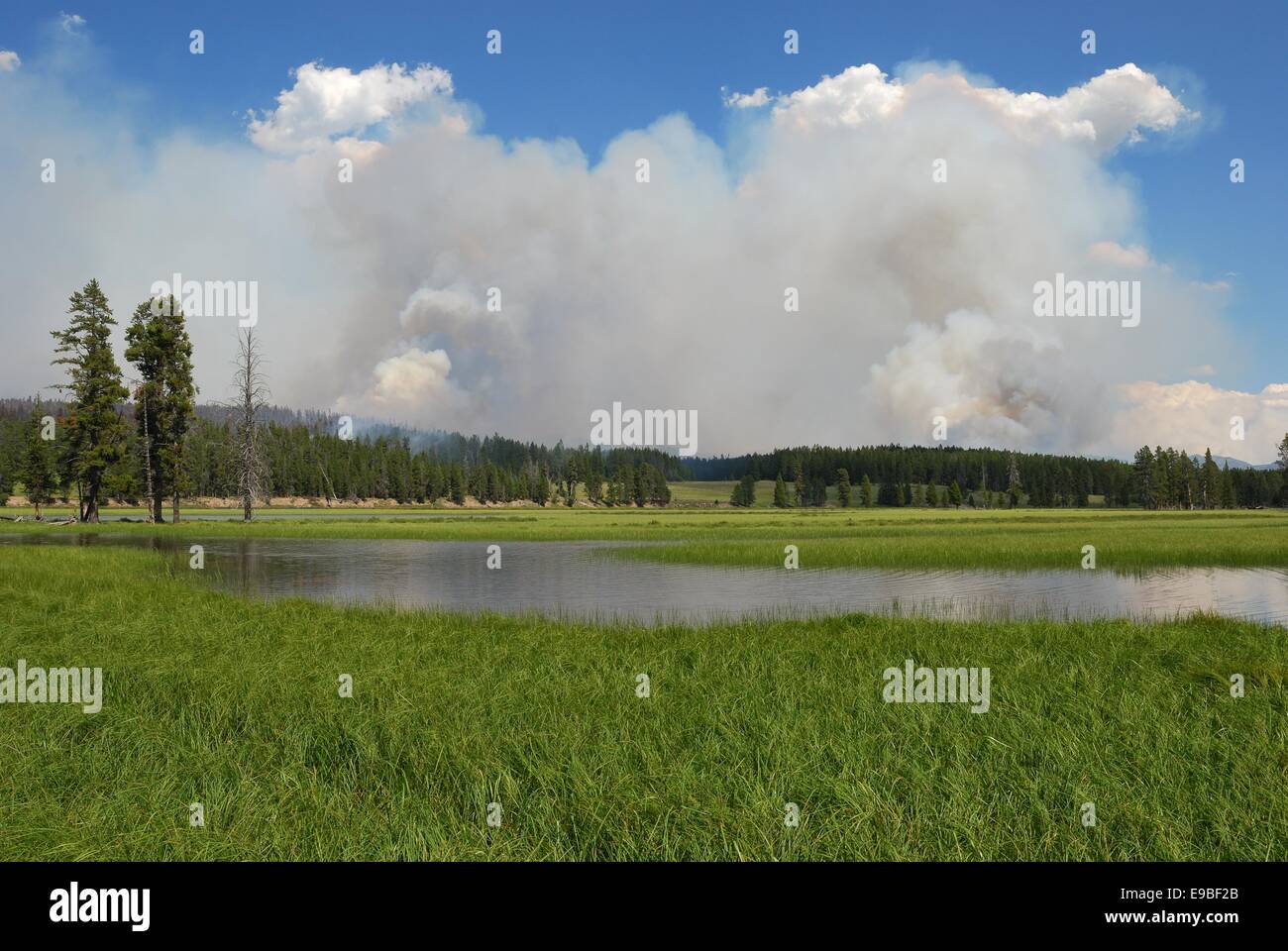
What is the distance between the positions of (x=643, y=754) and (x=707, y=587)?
24.0 metres

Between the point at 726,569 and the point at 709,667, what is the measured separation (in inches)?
1046

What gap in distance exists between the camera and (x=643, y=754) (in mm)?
8875

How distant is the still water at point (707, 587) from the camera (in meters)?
26.3

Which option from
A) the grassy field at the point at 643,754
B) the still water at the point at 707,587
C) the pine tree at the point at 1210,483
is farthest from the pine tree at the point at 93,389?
the pine tree at the point at 1210,483

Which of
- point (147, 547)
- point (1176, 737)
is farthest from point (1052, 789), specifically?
point (147, 547)

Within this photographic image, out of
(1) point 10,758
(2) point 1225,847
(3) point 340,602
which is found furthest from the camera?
(3) point 340,602

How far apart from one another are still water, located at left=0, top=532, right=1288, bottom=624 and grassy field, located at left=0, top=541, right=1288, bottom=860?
9625 millimetres

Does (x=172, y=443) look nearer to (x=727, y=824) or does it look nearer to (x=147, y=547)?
(x=147, y=547)

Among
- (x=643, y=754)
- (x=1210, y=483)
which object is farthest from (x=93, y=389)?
(x=1210, y=483)

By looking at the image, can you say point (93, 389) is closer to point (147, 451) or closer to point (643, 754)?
point (147, 451)

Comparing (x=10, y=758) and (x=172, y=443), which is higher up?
(x=172, y=443)

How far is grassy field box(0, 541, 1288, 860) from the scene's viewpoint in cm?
694

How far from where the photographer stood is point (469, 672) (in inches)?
555
